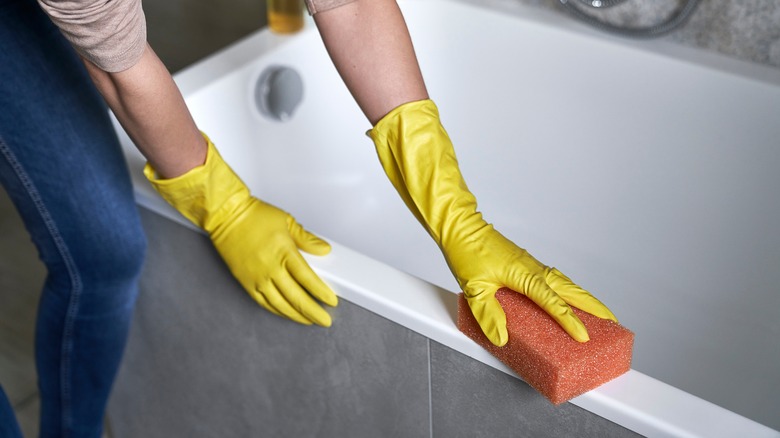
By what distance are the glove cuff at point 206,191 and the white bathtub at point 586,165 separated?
5 cm

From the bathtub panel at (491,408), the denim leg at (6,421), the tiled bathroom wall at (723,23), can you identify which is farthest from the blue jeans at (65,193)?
the tiled bathroom wall at (723,23)

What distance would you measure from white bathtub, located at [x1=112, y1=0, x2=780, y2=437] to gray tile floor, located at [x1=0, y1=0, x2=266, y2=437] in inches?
24.2

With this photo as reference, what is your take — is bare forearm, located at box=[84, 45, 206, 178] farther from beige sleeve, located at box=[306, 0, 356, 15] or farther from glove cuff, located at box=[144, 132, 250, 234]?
beige sleeve, located at box=[306, 0, 356, 15]

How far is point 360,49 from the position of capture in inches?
45.1

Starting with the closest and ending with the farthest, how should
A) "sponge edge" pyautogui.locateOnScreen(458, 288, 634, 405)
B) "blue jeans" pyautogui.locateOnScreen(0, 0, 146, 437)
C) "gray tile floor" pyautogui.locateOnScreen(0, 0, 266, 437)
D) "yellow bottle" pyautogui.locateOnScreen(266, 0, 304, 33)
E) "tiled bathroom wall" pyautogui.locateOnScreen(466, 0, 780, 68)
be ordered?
1. "sponge edge" pyautogui.locateOnScreen(458, 288, 634, 405)
2. "blue jeans" pyautogui.locateOnScreen(0, 0, 146, 437)
3. "tiled bathroom wall" pyautogui.locateOnScreen(466, 0, 780, 68)
4. "yellow bottle" pyautogui.locateOnScreen(266, 0, 304, 33)
5. "gray tile floor" pyautogui.locateOnScreen(0, 0, 266, 437)

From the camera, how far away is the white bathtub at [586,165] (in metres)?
1.52

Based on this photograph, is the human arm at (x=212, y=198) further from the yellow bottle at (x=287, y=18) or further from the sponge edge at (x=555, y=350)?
the yellow bottle at (x=287, y=18)

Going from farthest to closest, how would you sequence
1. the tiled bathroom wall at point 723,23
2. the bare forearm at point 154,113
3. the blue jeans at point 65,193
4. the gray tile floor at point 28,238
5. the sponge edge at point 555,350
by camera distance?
the gray tile floor at point 28,238 < the tiled bathroom wall at point 723,23 < the blue jeans at point 65,193 < the bare forearm at point 154,113 < the sponge edge at point 555,350

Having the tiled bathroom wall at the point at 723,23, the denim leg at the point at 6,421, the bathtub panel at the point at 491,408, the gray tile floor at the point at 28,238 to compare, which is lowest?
the gray tile floor at the point at 28,238

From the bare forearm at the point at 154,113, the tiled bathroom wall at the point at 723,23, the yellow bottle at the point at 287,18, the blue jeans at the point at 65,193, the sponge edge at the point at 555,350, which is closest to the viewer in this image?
the sponge edge at the point at 555,350

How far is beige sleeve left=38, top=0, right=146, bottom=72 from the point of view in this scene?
0.95 meters

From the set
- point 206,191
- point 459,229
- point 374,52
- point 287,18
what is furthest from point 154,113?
point 287,18

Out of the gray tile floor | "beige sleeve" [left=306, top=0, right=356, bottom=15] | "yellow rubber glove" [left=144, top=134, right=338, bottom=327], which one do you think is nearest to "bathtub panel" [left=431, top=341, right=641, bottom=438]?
"yellow rubber glove" [left=144, top=134, right=338, bottom=327]

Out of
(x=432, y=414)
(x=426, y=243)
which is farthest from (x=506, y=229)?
(x=432, y=414)
